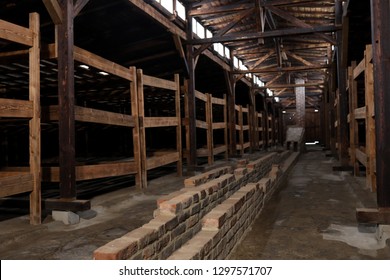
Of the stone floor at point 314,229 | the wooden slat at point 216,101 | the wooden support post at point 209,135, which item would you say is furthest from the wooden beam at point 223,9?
the stone floor at point 314,229

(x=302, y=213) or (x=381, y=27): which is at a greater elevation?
(x=381, y=27)

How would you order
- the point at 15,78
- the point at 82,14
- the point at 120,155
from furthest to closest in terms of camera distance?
the point at 120,155, the point at 82,14, the point at 15,78

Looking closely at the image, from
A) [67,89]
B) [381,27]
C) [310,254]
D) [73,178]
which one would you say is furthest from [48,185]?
[381,27]

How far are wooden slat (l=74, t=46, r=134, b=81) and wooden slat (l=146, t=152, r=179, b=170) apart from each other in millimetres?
2183

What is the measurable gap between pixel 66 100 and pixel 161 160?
13.6ft


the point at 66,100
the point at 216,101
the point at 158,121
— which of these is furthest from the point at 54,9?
the point at 216,101

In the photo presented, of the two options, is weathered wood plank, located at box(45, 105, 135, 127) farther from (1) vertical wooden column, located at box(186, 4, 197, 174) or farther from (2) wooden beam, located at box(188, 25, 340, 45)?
(2) wooden beam, located at box(188, 25, 340, 45)

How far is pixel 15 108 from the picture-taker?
15.1 ft

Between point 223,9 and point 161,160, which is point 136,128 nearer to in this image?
point 161,160

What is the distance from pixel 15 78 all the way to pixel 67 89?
139 inches

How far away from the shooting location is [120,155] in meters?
13.1

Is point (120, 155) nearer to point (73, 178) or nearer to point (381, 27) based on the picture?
point (73, 178)

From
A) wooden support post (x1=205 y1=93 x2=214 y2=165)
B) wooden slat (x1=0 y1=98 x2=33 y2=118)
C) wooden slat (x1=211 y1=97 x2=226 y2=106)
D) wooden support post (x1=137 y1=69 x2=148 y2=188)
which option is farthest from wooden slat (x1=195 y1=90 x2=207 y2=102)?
wooden slat (x1=0 y1=98 x2=33 y2=118)

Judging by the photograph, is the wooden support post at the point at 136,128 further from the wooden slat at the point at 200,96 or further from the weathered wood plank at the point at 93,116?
the wooden slat at the point at 200,96
